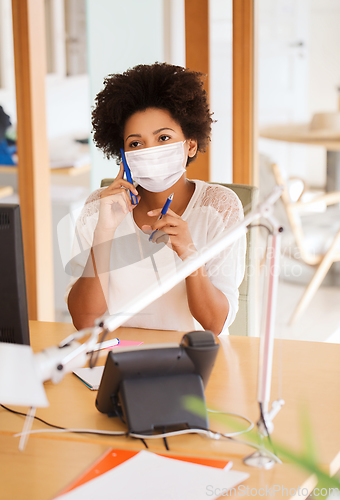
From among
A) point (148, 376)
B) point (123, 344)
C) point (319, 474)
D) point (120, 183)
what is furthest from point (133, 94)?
point (319, 474)

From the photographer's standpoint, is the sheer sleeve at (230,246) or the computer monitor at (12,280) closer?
the computer monitor at (12,280)

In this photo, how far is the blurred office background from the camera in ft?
6.81

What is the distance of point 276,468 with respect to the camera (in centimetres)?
75

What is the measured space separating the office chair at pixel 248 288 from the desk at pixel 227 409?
0.87 feet

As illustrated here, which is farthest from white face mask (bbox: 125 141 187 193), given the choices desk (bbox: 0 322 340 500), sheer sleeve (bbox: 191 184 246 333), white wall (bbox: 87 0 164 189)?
white wall (bbox: 87 0 164 189)

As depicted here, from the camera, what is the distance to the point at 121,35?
234 cm

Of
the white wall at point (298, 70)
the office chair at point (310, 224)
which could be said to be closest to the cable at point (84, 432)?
the office chair at point (310, 224)

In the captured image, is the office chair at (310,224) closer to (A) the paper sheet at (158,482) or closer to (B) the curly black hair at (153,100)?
(B) the curly black hair at (153,100)

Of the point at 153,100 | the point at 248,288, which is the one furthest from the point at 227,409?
the point at 153,100

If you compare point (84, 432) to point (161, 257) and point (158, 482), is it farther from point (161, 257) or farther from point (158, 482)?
point (161, 257)

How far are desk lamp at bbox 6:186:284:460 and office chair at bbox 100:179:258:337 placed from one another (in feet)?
2.26

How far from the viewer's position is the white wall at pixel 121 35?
91.9 inches

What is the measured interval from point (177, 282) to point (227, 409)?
12.4 inches

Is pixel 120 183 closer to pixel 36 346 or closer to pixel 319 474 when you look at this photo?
pixel 36 346
